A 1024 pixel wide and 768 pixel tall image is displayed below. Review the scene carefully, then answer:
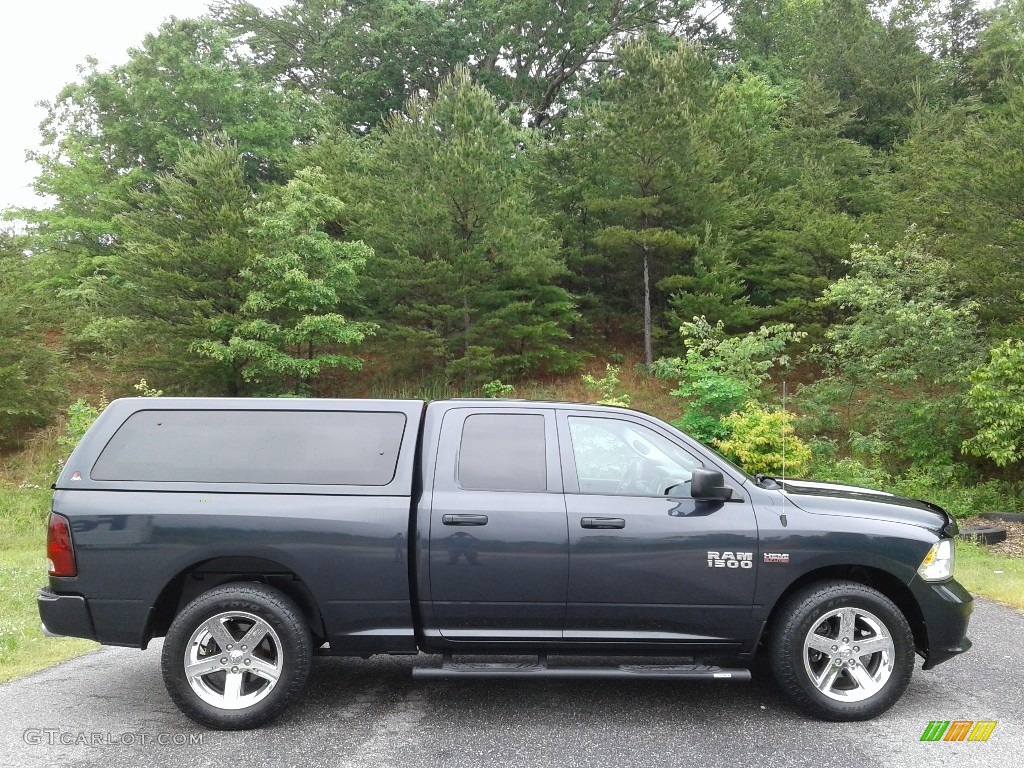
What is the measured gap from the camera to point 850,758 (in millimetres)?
3891

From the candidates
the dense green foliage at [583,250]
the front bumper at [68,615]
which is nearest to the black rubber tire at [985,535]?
the dense green foliage at [583,250]


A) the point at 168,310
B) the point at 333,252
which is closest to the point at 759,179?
the point at 333,252

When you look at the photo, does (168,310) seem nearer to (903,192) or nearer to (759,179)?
(759,179)

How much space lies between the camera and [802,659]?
4.38 metres

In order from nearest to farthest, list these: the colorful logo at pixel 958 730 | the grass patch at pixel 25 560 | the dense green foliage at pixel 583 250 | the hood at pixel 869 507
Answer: the colorful logo at pixel 958 730 → the hood at pixel 869 507 → the grass patch at pixel 25 560 → the dense green foliage at pixel 583 250

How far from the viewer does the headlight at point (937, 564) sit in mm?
4438

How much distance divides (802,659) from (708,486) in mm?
1175

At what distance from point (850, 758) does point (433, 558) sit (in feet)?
8.06

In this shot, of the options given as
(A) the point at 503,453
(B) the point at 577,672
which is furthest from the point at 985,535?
(A) the point at 503,453

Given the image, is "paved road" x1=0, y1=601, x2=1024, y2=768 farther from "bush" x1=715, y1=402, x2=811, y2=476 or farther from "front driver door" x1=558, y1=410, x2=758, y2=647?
"bush" x1=715, y1=402, x2=811, y2=476

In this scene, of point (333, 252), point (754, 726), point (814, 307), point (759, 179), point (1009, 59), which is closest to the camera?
point (754, 726)

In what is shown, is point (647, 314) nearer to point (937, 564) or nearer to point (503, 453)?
point (937, 564)

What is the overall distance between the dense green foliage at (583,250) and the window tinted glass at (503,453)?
33.0 feet

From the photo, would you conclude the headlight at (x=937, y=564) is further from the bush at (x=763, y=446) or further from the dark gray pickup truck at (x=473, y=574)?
the bush at (x=763, y=446)
